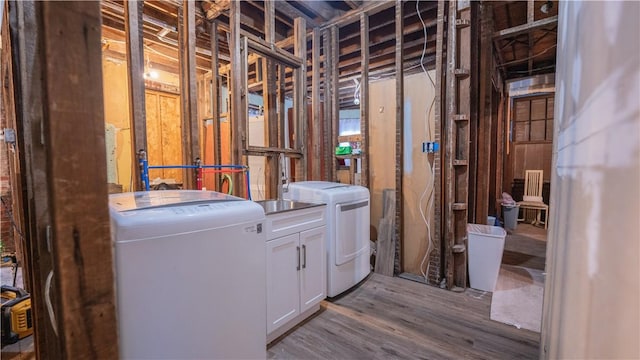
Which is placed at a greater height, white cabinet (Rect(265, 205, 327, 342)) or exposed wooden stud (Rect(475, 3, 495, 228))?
exposed wooden stud (Rect(475, 3, 495, 228))

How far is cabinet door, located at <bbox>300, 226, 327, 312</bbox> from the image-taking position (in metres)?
2.00

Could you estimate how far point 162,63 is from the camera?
13.9 feet

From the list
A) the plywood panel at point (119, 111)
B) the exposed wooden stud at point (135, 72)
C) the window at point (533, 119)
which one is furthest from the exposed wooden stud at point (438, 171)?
the window at point (533, 119)

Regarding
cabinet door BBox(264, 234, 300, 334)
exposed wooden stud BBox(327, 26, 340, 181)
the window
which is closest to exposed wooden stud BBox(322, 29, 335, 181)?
exposed wooden stud BBox(327, 26, 340, 181)

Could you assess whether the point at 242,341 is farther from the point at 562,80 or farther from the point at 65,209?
the point at 562,80

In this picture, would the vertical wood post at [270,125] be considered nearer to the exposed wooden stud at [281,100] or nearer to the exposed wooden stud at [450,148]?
the exposed wooden stud at [281,100]

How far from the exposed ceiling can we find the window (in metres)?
1.24

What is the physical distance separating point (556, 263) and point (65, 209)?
1.19 meters

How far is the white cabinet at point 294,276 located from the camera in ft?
5.79

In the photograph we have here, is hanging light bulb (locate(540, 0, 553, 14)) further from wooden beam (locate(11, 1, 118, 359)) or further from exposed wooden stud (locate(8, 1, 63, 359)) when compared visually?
exposed wooden stud (locate(8, 1, 63, 359))

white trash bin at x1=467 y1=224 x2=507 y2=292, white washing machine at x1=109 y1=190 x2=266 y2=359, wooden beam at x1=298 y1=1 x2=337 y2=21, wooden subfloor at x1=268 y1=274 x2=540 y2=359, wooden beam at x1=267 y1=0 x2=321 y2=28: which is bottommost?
wooden subfloor at x1=268 y1=274 x2=540 y2=359

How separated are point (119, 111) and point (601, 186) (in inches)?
181

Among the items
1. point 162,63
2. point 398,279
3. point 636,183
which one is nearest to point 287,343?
point 398,279

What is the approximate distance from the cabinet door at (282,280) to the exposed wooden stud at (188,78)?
1052 mm
